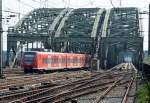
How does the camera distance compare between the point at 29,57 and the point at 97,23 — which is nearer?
the point at 29,57

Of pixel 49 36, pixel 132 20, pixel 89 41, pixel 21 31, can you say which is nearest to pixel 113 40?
pixel 89 41

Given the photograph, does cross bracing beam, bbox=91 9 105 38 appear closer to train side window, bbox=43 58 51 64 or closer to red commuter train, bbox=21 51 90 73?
red commuter train, bbox=21 51 90 73

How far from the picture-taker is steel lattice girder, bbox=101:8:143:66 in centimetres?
8860

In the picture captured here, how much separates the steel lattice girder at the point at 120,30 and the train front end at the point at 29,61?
34.5 metres

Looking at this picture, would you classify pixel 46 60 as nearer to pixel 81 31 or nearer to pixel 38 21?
pixel 81 31

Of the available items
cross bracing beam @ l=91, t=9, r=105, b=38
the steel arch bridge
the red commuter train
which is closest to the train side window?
the red commuter train

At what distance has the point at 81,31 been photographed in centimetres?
10431

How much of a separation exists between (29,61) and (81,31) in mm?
53014

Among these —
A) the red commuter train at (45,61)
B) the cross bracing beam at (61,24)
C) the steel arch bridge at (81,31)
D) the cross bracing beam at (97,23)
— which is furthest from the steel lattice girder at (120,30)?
the red commuter train at (45,61)

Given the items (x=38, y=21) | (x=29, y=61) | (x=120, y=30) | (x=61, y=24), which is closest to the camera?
(x=29, y=61)

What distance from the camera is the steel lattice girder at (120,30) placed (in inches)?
3488

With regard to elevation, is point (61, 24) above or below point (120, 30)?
above

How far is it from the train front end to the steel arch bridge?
2853 cm

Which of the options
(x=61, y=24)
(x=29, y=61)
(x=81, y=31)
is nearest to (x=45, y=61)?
(x=29, y=61)
